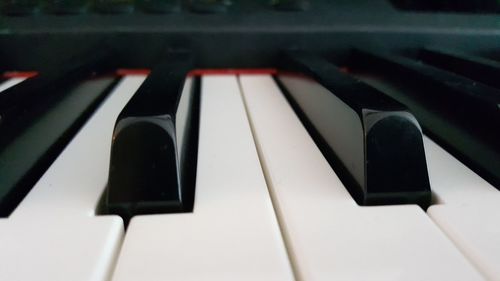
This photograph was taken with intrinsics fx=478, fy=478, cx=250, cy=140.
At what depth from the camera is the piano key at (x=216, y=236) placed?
9.3 inches

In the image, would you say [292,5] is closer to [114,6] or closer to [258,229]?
[114,6]

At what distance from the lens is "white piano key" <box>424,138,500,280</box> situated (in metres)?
0.25

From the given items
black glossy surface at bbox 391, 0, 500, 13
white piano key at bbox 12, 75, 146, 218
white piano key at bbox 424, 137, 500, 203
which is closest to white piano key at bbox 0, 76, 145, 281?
white piano key at bbox 12, 75, 146, 218

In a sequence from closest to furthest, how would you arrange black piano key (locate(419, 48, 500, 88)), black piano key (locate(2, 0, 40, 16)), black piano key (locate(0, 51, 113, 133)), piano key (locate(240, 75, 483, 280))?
piano key (locate(240, 75, 483, 280)) → black piano key (locate(0, 51, 113, 133)) → black piano key (locate(419, 48, 500, 88)) → black piano key (locate(2, 0, 40, 16))

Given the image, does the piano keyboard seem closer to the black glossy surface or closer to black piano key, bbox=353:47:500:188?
black piano key, bbox=353:47:500:188

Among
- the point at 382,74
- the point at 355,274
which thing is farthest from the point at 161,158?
the point at 382,74

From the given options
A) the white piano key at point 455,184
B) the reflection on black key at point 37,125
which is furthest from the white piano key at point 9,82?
the white piano key at point 455,184

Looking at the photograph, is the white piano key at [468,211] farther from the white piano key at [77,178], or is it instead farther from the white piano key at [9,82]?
the white piano key at [9,82]

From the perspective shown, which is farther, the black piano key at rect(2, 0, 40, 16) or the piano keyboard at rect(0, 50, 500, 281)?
the black piano key at rect(2, 0, 40, 16)

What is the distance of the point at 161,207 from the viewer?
0.97 feet

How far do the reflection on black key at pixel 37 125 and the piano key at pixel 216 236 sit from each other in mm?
107

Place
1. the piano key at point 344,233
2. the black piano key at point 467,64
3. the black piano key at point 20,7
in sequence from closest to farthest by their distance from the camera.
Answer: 1. the piano key at point 344,233
2. the black piano key at point 467,64
3. the black piano key at point 20,7

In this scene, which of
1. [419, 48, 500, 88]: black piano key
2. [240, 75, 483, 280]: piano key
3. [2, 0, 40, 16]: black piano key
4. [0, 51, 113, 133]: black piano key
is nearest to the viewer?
[240, 75, 483, 280]: piano key

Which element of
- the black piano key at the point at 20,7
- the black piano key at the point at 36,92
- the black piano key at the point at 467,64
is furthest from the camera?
the black piano key at the point at 20,7
